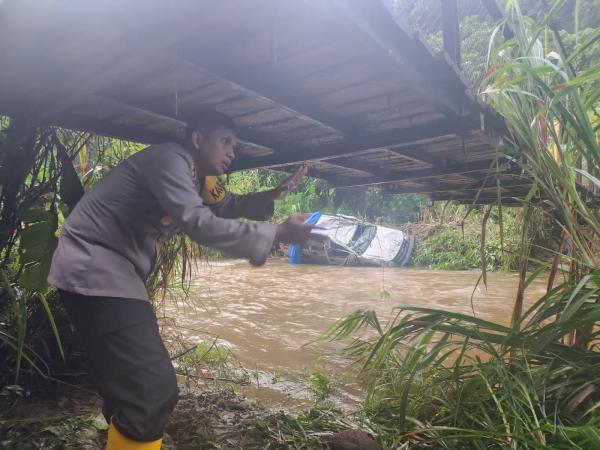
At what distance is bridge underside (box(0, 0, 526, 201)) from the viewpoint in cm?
150

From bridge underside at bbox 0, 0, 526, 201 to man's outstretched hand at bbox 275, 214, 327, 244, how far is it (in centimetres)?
69

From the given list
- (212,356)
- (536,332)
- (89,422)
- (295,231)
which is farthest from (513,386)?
(212,356)

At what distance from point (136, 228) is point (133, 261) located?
5.3 inches

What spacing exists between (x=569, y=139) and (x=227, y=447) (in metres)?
2.25

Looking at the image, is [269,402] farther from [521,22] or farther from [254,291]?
[254,291]

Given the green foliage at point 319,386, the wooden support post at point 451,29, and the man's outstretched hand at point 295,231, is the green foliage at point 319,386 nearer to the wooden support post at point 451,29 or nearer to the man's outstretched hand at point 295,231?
the man's outstretched hand at point 295,231

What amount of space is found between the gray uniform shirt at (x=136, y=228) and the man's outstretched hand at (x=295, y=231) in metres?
0.04

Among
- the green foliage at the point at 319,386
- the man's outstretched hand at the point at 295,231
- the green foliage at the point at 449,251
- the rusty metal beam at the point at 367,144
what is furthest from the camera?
the green foliage at the point at 449,251

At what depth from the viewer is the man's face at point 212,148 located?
192cm

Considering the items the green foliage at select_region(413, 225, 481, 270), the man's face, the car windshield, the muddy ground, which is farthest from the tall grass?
the green foliage at select_region(413, 225, 481, 270)

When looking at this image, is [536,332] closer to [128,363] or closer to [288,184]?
[288,184]

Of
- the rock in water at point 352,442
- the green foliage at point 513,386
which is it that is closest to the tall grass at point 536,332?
the green foliage at point 513,386

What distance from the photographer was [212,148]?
1.93 meters

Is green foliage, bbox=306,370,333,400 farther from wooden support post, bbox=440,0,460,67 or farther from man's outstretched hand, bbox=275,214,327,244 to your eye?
wooden support post, bbox=440,0,460,67
